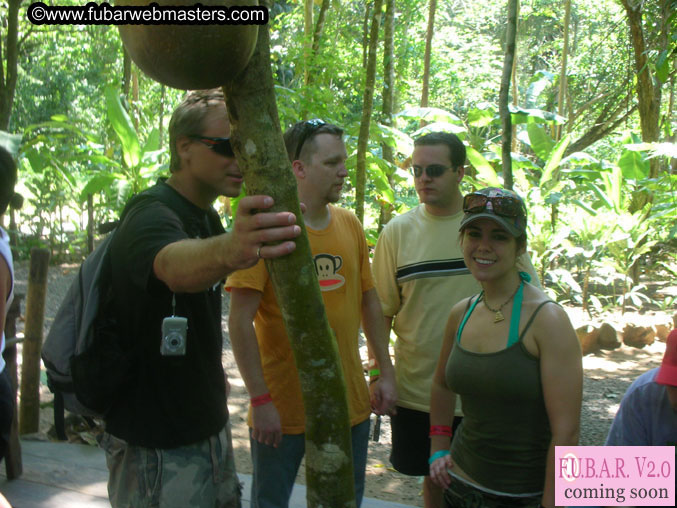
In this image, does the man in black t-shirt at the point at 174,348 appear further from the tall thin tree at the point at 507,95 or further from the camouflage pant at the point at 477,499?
the tall thin tree at the point at 507,95

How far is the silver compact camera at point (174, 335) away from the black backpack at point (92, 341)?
17 centimetres

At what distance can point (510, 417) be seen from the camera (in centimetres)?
198

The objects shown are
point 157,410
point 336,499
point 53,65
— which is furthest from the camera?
point 53,65

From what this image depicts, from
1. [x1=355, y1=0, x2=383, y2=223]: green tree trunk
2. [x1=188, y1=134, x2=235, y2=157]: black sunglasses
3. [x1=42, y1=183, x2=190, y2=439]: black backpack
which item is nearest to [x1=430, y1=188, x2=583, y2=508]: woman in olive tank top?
[x1=188, y1=134, x2=235, y2=157]: black sunglasses

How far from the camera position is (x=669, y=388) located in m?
1.93

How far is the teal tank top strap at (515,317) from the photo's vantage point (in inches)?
78.2

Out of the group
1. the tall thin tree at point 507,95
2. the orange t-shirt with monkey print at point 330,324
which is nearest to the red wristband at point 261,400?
the orange t-shirt with monkey print at point 330,324

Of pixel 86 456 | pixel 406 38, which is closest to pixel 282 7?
pixel 406 38

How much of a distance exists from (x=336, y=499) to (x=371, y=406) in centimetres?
148

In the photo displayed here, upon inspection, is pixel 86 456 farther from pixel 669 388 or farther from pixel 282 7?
pixel 282 7

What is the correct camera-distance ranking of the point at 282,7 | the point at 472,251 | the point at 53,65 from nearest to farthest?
the point at 472,251 < the point at 282,7 < the point at 53,65

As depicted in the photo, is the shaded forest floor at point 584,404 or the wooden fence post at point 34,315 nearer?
the wooden fence post at point 34,315

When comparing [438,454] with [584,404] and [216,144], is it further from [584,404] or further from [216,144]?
[584,404]

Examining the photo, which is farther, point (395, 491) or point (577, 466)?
point (395, 491)
